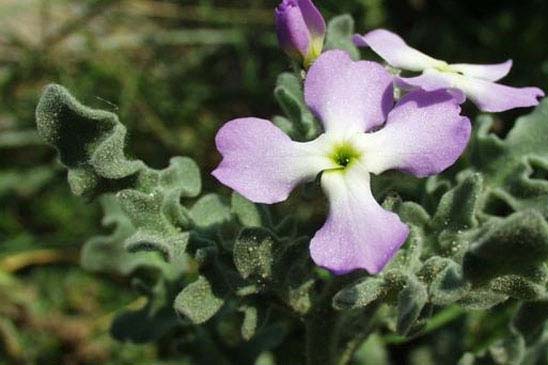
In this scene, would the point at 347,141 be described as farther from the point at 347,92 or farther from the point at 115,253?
the point at 115,253

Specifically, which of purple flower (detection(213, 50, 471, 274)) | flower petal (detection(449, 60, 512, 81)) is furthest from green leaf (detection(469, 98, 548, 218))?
purple flower (detection(213, 50, 471, 274))

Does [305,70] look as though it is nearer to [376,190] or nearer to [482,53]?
[376,190]

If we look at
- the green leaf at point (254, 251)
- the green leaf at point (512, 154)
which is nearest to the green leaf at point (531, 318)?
the green leaf at point (512, 154)

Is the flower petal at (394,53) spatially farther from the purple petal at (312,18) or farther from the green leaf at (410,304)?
the green leaf at (410,304)

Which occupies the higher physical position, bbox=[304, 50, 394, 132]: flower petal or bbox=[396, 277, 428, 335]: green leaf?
bbox=[304, 50, 394, 132]: flower petal

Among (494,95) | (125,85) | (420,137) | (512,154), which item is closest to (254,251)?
(420,137)

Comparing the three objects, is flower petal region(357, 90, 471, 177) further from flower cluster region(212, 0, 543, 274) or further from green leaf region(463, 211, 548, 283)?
green leaf region(463, 211, 548, 283)

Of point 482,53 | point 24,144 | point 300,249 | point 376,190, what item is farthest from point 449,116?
point 24,144
